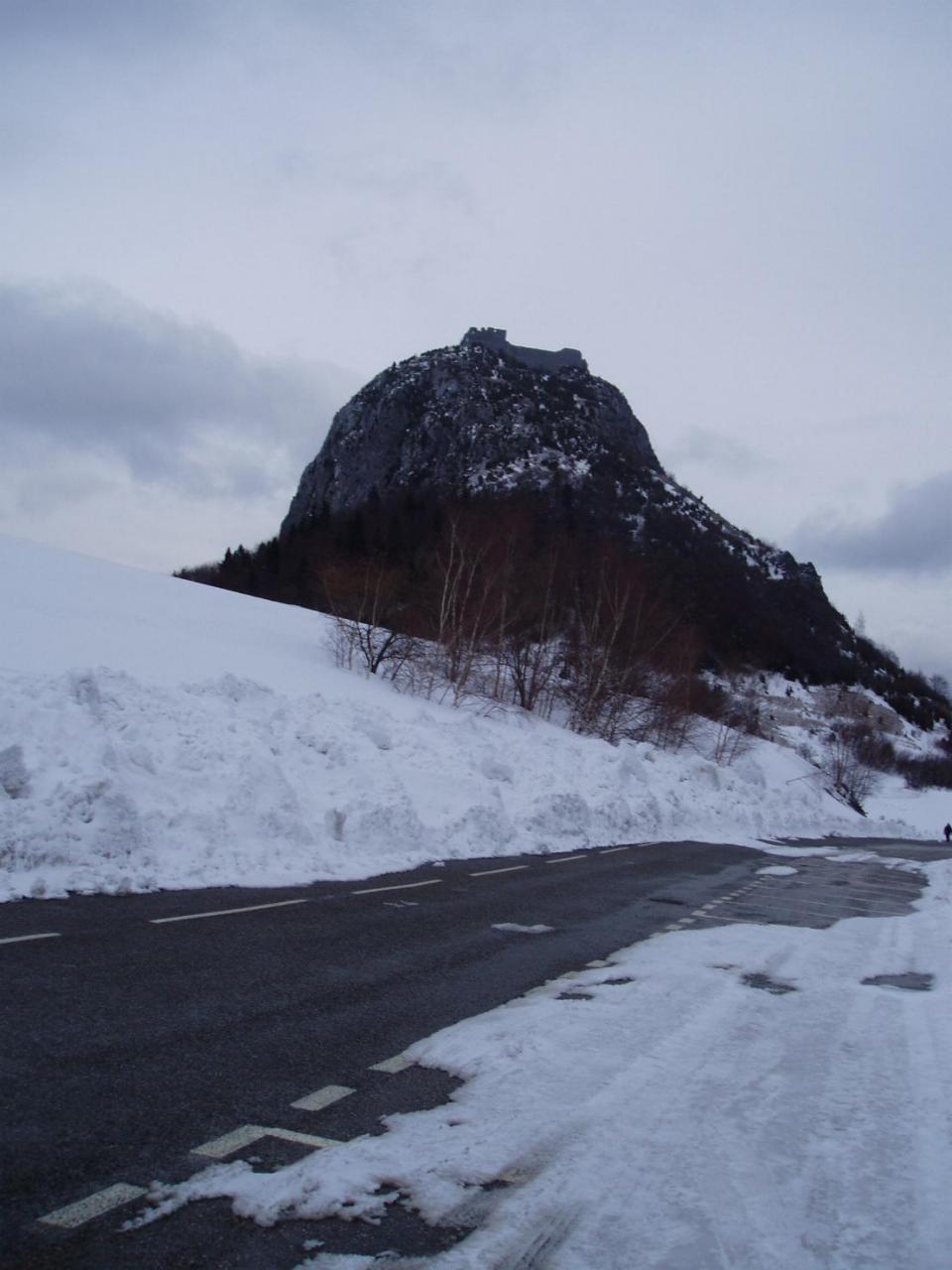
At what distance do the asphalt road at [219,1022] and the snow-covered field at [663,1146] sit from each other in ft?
0.70

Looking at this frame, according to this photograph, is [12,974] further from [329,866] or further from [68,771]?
[329,866]

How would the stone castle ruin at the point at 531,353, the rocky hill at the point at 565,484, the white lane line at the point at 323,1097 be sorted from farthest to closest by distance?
the stone castle ruin at the point at 531,353 → the rocky hill at the point at 565,484 → the white lane line at the point at 323,1097

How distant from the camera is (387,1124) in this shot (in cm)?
449

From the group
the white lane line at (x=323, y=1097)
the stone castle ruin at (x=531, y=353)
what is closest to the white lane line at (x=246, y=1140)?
the white lane line at (x=323, y=1097)

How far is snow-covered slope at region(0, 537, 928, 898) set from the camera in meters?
11.8

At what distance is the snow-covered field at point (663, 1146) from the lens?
→ 11.6 feet

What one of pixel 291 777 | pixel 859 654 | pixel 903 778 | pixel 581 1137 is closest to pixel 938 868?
pixel 291 777

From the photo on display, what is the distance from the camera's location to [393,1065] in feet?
17.7

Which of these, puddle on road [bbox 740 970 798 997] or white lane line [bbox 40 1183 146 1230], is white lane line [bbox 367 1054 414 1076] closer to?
white lane line [bbox 40 1183 146 1230]

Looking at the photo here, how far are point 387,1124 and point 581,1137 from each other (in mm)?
906

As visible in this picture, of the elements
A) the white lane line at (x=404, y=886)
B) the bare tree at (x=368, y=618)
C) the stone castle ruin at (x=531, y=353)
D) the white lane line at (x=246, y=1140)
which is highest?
the stone castle ruin at (x=531, y=353)

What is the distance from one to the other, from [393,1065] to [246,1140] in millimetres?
1343

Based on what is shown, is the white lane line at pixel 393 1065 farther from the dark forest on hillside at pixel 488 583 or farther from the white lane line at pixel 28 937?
the dark forest on hillside at pixel 488 583

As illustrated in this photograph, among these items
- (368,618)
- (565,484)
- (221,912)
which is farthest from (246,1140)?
(565,484)
